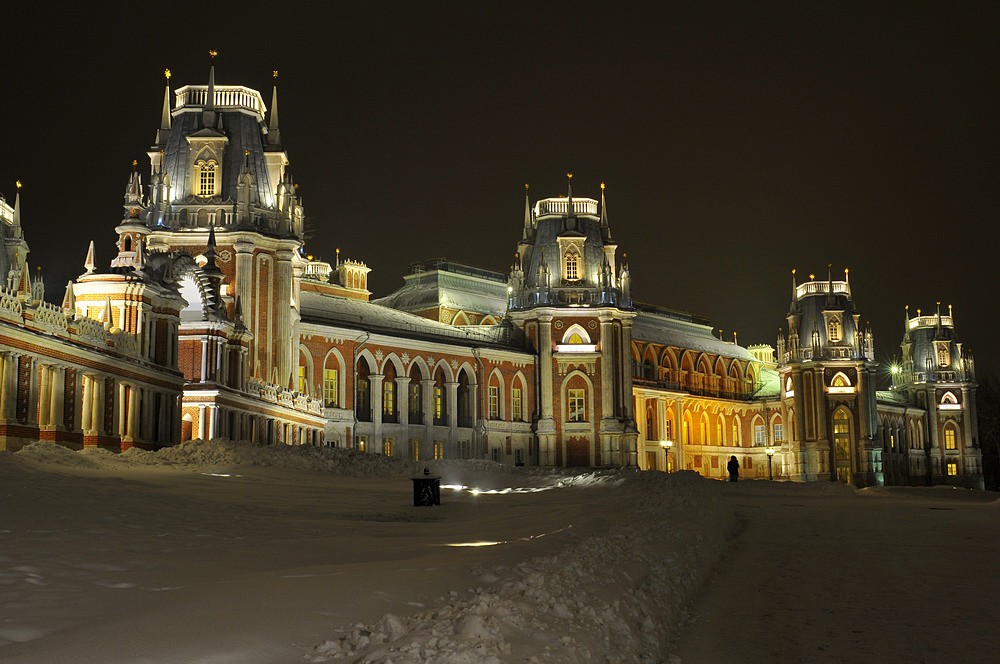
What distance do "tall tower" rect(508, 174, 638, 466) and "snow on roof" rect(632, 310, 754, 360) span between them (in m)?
19.6

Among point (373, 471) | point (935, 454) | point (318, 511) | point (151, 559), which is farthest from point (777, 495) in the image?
point (935, 454)

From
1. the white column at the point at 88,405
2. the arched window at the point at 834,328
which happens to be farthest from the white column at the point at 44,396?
the arched window at the point at 834,328

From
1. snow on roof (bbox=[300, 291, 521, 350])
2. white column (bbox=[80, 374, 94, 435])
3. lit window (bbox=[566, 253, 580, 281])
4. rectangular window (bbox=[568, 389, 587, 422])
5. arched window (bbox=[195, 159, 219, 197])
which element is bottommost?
white column (bbox=[80, 374, 94, 435])

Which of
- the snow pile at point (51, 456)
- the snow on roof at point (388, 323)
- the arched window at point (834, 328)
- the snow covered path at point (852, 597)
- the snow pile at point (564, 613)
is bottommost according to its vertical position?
the snow covered path at point (852, 597)

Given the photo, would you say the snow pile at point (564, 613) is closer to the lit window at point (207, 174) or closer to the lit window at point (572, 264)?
the lit window at point (207, 174)

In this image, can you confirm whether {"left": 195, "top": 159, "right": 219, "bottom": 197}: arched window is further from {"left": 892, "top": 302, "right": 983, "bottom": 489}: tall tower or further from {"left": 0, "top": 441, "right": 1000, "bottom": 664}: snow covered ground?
{"left": 892, "top": 302, "right": 983, "bottom": 489}: tall tower

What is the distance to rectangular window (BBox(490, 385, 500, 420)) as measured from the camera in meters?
68.7

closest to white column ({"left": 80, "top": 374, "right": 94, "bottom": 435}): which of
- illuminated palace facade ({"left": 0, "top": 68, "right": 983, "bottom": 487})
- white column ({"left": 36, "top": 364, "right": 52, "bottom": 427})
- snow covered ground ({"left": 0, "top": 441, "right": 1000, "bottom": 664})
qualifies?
illuminated palace facade ({"left": 0, "top": 68, "right": 983, "bottom": 487})

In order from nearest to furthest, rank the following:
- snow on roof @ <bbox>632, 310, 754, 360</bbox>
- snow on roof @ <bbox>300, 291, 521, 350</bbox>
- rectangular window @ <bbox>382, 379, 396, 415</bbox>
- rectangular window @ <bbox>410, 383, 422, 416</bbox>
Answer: snow on roof @ <bbox>300, 291, 521, 350</bbox>
rectangular window @ <bbox>382, 379, 396, 415</bbox>
rectangular window @ <bbox>410, 383, 422, 416</bbox>
snow on roof @ <bbox>632, 310, 754, 360</bbox>

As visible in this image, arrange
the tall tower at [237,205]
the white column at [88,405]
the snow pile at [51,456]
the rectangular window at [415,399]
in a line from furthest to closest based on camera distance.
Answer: the rectangular window at [415,399] < the tall tower at [237,205] < the white column at [88,405] < the snow pile at [51,456]

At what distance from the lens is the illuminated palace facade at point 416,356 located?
33188mm

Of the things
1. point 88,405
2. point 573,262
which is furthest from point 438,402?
point 88,405

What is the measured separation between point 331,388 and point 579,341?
19068mm

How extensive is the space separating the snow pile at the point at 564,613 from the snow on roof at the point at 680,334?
76771 mm
